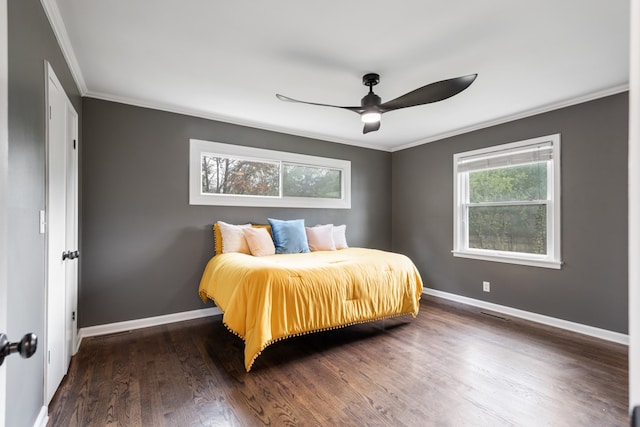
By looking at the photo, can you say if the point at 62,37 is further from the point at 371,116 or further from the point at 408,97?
the point at 408,97

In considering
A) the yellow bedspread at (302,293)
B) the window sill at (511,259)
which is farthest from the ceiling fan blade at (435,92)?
the window sill at (511,259)

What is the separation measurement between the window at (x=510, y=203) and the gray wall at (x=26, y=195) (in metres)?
4.32

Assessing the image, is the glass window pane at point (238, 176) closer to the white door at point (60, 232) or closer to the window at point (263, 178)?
the window at point (263, 178)

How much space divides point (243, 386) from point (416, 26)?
2692 millimetres

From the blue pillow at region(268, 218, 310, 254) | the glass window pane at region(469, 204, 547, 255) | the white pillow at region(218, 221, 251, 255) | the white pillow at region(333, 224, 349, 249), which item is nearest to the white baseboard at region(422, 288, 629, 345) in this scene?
the glass window pane at region(469, 204, 547, 255)

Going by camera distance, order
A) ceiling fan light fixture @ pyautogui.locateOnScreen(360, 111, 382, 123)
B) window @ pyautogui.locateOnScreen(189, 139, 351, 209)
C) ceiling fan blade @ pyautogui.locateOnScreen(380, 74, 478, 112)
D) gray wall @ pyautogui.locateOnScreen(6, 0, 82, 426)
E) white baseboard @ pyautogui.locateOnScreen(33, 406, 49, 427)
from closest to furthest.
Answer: gray wall @ pyautogui.locateOnScreen(6, 0, 82, 426) < white baseboard @ pyautogui.locateOnScreen(33, 406, 49, 427) < ceiling fan blade @ pyautogui.locateOnScreen(380, 74, 478, 112) < ceiling fan light fixture @ pyautogui.locateOnScreen(360, 111, 382, 123) < window @ pyautogui.locateOnScreen(189, 139, 351, 209)

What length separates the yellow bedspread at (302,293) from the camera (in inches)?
91.0

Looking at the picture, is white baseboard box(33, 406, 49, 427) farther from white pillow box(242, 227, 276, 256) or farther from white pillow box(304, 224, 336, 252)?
white pillow box(304, 224, 336, 252)

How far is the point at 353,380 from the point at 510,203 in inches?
114

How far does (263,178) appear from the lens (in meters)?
4.08

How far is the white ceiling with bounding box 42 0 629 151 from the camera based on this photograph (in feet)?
6.07

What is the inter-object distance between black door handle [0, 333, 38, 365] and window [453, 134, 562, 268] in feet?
13.6

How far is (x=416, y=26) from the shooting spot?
199 cm

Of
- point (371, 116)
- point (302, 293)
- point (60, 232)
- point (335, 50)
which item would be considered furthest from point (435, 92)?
point (60, 232)
